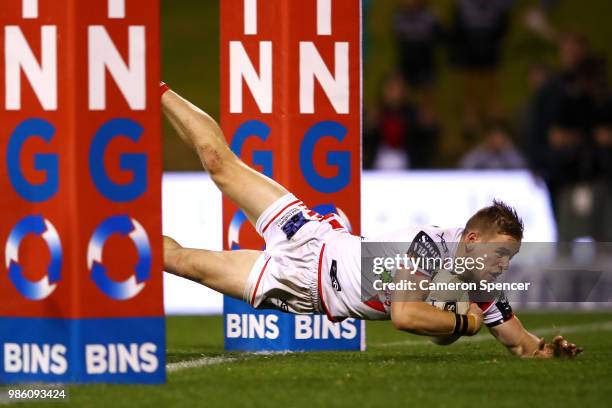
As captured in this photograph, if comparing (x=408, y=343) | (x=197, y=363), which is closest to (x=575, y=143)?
(x=408, y=343)

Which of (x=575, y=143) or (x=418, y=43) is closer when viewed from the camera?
(x=575, y=143)

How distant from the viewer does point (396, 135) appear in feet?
60.8

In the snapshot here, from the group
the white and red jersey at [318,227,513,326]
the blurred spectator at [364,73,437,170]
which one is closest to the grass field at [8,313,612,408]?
the white and red jersey at [318,227,513,326]

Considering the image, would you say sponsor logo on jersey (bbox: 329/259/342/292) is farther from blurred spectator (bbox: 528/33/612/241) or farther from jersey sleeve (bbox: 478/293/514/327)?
blurred spectator (bbox: 528/33/612/241)

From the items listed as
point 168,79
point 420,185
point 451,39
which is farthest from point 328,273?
point 168,79

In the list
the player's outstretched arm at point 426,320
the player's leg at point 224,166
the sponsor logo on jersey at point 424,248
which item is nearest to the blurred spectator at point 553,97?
the player's leg at point 224,166

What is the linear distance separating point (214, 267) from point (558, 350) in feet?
7.71

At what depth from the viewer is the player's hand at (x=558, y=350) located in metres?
9.43

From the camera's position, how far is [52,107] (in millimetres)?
7891

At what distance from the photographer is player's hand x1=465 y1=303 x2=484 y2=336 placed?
8773mm

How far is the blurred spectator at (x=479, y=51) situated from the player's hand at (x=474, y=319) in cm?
1231

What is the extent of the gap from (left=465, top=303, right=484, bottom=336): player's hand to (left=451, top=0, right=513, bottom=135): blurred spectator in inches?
485

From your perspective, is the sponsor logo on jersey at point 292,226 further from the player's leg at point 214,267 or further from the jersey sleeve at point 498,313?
the jersey sleeve at point 498,313

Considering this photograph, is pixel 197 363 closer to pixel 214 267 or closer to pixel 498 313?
pixel 214 267
